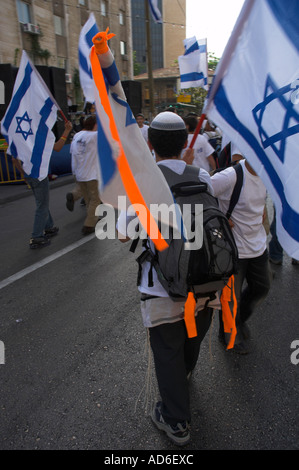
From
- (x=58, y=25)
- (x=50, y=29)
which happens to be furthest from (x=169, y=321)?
(x=58, y=25)

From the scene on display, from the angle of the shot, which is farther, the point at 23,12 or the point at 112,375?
the point at 23,12

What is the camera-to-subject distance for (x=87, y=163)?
5852mm

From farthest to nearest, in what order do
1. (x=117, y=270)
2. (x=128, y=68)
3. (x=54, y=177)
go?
(x=128, y=68)
(x=54, y=177)
(x=117, y=270)

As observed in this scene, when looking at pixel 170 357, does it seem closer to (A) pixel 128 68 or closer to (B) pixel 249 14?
(B) pixel 249 14

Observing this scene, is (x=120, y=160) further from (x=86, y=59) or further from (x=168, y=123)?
(x=86, y=59)

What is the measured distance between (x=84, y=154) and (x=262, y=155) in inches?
178

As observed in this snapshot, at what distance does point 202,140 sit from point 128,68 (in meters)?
32.5

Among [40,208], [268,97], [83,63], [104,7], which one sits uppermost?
[104,7]

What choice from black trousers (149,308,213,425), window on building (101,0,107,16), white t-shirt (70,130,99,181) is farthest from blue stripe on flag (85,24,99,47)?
window on building (101,0,107,16)

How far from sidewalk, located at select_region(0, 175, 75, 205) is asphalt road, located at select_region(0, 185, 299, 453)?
4.92m

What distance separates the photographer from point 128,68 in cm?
3416

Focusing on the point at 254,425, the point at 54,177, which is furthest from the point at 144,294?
the point at 54,177

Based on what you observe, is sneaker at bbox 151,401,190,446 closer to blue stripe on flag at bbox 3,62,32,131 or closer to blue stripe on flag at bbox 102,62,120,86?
blue stripe on flag at bbox 102,62,120,86

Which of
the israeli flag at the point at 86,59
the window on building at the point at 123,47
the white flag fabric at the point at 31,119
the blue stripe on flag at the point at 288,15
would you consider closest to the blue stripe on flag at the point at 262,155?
the blue stripe on flag at the point at 288,15
